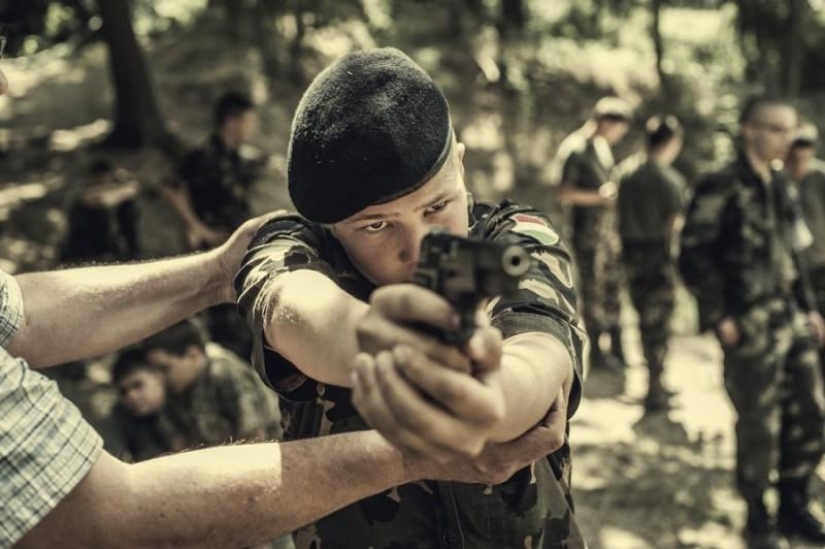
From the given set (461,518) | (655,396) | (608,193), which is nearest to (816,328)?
(655,396)

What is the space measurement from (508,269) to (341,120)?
640 mm

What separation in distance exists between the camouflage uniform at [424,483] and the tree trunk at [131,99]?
10.7 m

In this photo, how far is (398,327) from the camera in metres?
1.32

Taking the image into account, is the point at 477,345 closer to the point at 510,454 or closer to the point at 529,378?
the point at 529,378

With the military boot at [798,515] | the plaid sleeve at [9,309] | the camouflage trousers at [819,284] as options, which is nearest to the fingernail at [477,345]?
the plaid sleeve at [9,309]

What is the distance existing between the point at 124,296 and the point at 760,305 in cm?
374

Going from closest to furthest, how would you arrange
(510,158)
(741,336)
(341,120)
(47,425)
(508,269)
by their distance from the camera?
(508,269), (47,425), (341,120), (741,336), (510,158)

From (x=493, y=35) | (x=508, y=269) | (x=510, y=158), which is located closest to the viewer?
(x=508, y=269)

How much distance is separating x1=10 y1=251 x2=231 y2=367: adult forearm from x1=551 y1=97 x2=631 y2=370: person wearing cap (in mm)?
6137

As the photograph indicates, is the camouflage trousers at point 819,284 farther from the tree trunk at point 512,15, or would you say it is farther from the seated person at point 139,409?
the tree trunk at point 512,15

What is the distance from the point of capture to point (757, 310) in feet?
16.4

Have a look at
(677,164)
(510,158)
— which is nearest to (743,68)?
(677,164)

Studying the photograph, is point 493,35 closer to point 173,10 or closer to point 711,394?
point 173,10

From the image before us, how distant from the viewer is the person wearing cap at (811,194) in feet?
22.7
